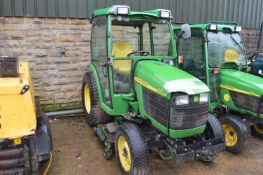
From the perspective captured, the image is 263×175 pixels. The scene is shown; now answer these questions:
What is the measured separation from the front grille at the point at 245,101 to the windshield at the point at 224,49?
66cm

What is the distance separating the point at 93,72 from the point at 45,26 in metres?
1.64

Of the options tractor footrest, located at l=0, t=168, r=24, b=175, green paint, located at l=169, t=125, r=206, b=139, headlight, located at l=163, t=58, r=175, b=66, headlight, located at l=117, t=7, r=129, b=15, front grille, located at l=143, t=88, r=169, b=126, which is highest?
headlight, located at l=117, t=7, r=129, b=15

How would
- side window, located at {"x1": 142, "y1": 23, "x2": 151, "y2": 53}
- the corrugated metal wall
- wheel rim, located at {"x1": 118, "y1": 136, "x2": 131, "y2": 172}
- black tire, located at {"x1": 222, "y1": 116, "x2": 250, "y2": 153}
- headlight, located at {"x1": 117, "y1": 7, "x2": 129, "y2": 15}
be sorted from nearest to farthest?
wheel rim, located at {"x1": 118, "y1": 136, "x2": 131, "y2": 172} → headlight, located at {"x1": 117, "y1": 7, "x2": 129, "y2": 15} → black tire, located at {"x1": 222, "y1": 116, "x2": 250, "y2": 153} → side window, located at {"x1": 142, "y1": 23, "x2": 151, "y2": 53} → the corrugated metal wall

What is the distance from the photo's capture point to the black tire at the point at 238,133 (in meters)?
3.97

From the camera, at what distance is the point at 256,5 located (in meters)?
7.64

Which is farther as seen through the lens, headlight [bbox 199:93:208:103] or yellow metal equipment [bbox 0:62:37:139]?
headlight [bbox 199:93:208:103]

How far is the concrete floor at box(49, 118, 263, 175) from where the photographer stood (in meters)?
3.55

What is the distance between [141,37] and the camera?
173 inches

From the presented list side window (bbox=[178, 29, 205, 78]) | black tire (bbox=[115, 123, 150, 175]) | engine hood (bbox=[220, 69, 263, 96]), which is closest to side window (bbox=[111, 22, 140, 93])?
black tire (bbox=[115, 123, 150, 175])

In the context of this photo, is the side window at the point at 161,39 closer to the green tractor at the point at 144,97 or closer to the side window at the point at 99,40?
the green tractor at the point at 144,97

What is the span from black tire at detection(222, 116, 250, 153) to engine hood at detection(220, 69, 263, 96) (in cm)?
52

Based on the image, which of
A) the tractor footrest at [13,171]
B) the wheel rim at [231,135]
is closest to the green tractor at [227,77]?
the wheel rim at [231,135]

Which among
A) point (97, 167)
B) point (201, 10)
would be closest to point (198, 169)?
point (97, 167)

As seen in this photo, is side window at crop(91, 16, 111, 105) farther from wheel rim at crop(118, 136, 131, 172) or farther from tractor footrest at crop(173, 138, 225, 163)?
tractor footrest at crop(173, 138, 225, 163)
